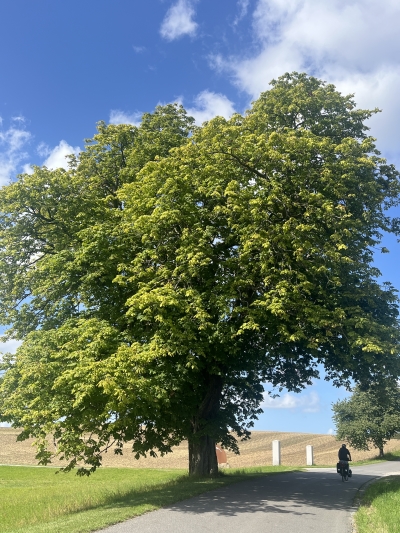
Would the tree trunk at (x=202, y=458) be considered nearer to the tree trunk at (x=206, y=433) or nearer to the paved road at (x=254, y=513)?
the tree trunk at (x=206, y=433)

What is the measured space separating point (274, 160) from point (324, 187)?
1.92 m

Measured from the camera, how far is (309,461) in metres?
36.8

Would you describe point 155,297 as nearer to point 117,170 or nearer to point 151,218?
point 151,218

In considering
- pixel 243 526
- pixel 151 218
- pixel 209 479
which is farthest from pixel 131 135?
pixel 243 526

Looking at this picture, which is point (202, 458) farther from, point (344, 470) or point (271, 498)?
point (271, 498)

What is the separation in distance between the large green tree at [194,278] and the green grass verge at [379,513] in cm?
375

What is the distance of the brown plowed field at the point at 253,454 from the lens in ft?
150

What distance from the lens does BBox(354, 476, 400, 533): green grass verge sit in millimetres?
9312

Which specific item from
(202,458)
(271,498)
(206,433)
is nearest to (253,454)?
(202,458)

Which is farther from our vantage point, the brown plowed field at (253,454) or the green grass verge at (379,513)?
the brown plowed field at (253,454)

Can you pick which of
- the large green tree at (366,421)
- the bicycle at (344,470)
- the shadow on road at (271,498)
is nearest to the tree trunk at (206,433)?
the shadow on road at (271,498)

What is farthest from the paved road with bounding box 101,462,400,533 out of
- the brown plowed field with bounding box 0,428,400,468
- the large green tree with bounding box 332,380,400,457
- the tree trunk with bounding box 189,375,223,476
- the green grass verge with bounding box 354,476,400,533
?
the large green tree with bounding box 332,380,400,457

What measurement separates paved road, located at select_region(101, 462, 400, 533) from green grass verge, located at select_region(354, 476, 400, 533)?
32 cm

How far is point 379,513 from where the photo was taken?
35.3 feet
